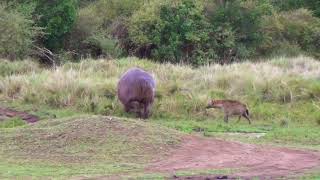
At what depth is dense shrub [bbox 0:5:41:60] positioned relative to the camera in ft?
106

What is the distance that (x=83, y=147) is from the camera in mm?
14125

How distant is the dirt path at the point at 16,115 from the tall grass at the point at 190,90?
145 centimetres

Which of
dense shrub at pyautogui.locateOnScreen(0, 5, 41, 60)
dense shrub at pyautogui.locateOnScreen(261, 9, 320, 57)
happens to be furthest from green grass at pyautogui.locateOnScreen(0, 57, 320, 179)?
dense shrub at pyautogui.locateOnScreen(261, 9, 320, 57)

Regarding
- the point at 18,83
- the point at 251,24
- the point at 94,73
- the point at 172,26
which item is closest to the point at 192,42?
the point at 172,26

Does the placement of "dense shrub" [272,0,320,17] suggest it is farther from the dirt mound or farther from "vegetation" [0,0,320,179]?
the dirt mound

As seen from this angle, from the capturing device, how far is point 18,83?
83.0 feet

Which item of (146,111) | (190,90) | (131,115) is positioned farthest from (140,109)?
(190,90)

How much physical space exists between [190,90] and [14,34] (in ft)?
38.5

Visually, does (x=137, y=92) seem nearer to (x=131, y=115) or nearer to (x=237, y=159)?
(x=131, y=115)

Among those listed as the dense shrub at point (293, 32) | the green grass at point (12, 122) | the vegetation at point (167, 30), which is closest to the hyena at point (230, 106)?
the green grass at point (12, 122)

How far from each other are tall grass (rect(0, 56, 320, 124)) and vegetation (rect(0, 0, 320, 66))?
31.6ft

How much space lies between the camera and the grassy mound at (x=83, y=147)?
12883 millimetres

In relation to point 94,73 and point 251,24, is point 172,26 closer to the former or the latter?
point 251,24

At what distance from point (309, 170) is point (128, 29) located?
2653 centimetres
